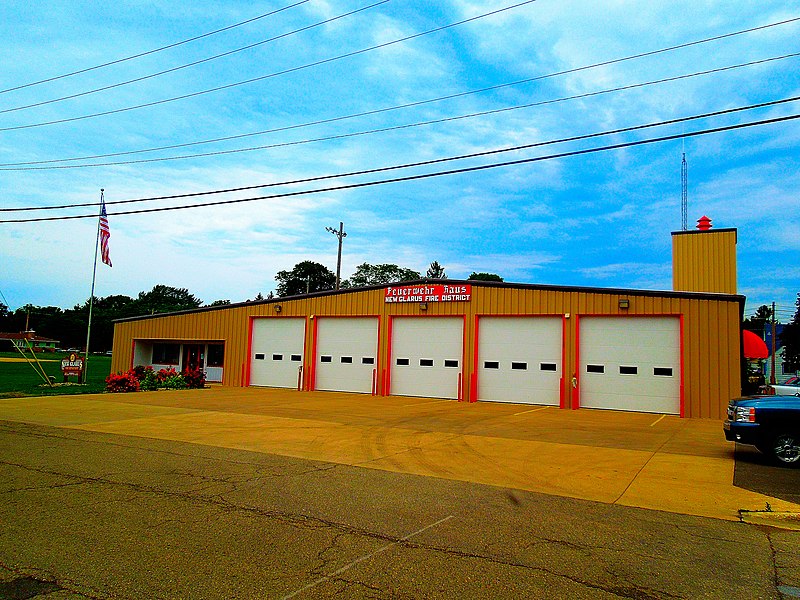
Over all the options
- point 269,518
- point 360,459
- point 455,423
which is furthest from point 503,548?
point 455,423

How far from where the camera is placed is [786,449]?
1003cm

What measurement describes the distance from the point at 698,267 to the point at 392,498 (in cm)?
2031

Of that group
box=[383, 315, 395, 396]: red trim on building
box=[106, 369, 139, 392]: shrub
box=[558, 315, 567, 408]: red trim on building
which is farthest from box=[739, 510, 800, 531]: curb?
box=[106, 369, 139, 392]: shrub

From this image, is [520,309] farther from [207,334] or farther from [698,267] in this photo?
[207,334]

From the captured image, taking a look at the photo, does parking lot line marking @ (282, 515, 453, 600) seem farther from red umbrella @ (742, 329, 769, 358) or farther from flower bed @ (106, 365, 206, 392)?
flower bed @ (106, 365, 206, 392)

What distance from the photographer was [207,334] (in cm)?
3095

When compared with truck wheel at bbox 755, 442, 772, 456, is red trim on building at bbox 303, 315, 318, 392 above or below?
above

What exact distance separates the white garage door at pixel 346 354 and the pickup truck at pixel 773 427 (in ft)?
54.9

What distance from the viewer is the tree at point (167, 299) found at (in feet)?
404

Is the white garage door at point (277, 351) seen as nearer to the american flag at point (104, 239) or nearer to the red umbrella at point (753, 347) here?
the american flag at point (104, 239)

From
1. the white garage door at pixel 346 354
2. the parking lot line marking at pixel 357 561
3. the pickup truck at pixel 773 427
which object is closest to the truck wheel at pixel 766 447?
the pickup truck at pixel 773 427

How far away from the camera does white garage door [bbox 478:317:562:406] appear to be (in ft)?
71.2

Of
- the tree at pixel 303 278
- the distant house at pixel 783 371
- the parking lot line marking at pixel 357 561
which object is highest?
the tree at pixel 303 278

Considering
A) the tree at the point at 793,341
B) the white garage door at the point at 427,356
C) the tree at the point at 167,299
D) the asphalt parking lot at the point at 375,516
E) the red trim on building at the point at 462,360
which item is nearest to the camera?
the asphalt parking lot at the point at 375,516
